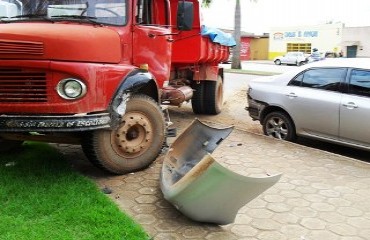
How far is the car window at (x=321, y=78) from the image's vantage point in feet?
21.6

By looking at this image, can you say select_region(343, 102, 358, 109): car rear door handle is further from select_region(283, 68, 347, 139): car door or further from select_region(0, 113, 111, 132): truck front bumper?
select_region(0, 113, 111, 132): truck front bumper

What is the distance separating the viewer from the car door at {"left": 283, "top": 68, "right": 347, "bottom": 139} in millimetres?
6551

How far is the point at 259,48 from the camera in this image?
65.5 meters

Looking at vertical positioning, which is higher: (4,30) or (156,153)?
(4,30)

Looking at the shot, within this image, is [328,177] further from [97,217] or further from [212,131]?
[97,217]

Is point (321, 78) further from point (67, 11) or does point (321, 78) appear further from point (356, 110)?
point (67, 11)

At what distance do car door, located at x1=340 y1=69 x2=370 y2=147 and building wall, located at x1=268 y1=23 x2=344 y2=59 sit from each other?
50900 millimetres

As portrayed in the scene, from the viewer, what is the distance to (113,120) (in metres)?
4.86

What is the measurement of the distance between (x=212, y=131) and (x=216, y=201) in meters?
2.27

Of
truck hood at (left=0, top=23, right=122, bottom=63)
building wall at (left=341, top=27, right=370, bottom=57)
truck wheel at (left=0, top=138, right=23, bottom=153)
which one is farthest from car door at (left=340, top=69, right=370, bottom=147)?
building wall at (left=341, top=27, right=370, bottom=57)

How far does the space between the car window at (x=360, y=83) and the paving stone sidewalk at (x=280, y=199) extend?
40.8 inches

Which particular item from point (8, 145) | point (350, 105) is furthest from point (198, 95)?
point (8, 145)

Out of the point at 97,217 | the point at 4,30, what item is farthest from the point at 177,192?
the point at 4,30

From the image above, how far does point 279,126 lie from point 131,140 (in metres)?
3.22
